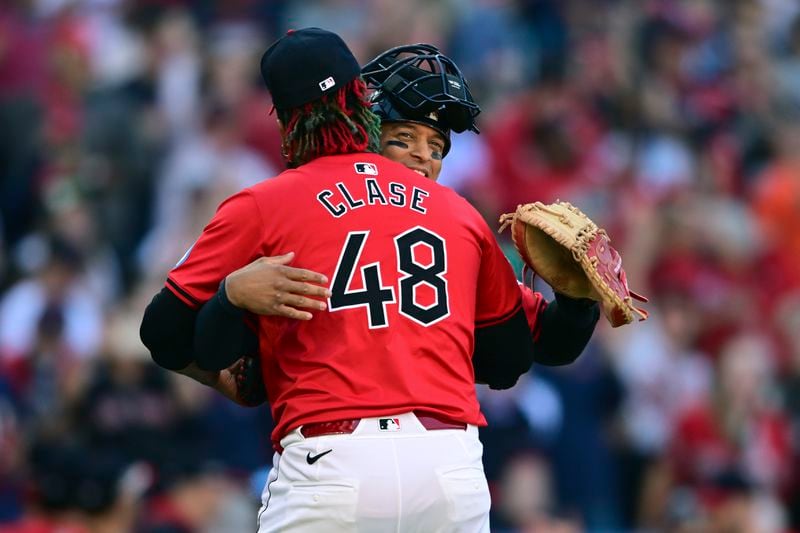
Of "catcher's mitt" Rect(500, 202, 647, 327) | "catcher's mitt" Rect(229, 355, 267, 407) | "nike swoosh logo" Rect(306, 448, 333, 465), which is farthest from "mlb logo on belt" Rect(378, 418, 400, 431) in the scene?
"catcher's mitt" Rect(500, 202, 647, 327)

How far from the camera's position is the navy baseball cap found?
13.1 feet

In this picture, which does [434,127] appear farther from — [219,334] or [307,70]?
[219,334]

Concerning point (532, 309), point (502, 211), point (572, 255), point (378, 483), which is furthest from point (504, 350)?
point (502, 211)

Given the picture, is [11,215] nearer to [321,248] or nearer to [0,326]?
[0,326]

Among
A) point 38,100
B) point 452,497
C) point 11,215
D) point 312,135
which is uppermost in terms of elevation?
point 38,100

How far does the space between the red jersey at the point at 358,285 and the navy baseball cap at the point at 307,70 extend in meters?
0.19

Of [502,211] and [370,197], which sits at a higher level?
[502,211]

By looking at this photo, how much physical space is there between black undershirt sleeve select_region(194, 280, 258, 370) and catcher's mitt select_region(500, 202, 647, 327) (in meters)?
0.83

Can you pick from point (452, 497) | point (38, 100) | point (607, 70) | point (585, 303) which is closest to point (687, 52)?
point (607, 70)

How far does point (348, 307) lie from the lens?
12.5 ft

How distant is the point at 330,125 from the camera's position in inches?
160

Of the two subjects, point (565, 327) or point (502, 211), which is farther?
point (502, 211)

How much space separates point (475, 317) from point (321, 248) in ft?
1.86

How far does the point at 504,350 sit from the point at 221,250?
89 cm
